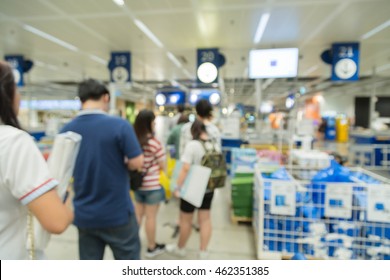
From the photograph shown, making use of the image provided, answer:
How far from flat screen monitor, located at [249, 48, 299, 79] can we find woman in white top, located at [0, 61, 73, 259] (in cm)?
137

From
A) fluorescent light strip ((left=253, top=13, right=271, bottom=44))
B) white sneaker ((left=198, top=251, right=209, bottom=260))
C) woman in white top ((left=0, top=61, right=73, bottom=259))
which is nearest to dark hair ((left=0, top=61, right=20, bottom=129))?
woman in white top ((left=0, top=61, right=73, bottom=259))

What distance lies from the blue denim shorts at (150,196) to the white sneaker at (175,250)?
54 cm

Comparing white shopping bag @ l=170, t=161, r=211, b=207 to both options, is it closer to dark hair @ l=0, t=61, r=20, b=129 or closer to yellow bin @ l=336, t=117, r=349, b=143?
dark hair @ l=0, t=61, r=20, b=129

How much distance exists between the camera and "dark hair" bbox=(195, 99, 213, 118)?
209 centimetres

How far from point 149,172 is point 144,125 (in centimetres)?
43

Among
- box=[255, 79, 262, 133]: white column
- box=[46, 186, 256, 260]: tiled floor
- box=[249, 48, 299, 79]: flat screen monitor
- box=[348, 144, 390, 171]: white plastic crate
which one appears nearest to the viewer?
box=[249, 48, 299, 79]: flat screen monitor

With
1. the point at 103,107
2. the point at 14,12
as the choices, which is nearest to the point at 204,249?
the point at 103,107

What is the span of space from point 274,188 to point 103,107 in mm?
1435

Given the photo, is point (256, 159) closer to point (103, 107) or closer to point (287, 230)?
point (287, 230)

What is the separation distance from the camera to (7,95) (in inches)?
27.9

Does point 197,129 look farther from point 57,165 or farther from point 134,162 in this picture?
point 57,165
